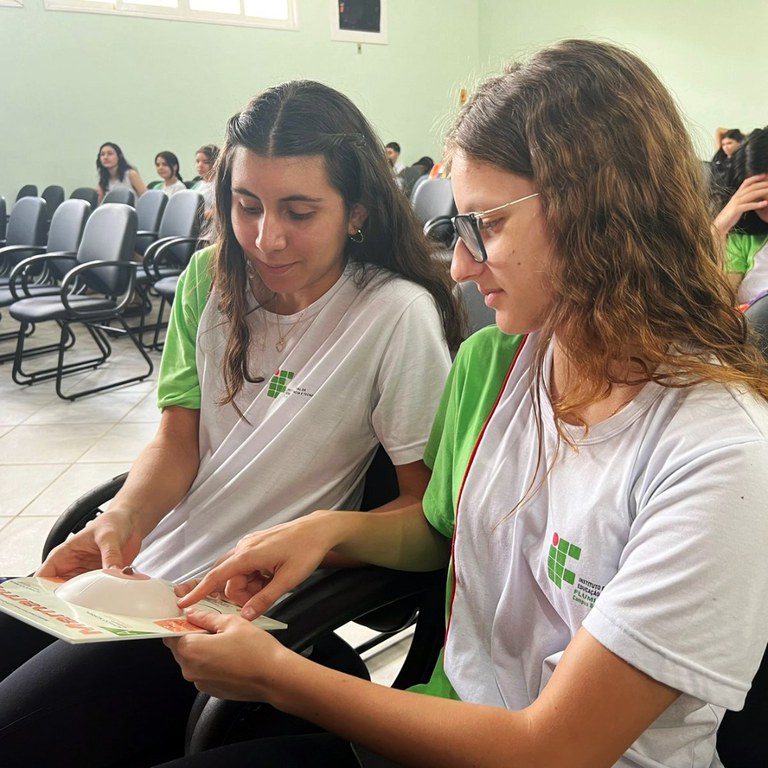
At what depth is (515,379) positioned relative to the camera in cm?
90

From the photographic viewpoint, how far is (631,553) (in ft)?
2.15

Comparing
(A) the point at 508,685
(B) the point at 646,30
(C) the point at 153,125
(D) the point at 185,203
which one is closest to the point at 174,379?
(A) the point at 508,685

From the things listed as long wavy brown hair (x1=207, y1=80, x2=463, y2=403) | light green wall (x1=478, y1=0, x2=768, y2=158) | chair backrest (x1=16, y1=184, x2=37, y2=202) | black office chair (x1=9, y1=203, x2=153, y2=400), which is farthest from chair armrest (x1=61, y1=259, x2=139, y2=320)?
light green wall (x1=478, y1=0, x2=768, y2=158)

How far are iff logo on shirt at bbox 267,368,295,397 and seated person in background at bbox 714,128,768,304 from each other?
1.54 meters

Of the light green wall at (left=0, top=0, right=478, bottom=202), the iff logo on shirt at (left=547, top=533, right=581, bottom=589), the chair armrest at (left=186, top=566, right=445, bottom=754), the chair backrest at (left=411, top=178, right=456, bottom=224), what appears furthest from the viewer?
the light green wall at (left=0, top=0, right=478, bottom=202)

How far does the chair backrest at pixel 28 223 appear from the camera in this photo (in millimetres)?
5445

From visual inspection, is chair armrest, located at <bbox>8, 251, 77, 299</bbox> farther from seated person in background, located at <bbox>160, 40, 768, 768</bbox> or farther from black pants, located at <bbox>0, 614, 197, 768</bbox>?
seated person in background, located at <bbox>160, 40, 768, 768</bbox>

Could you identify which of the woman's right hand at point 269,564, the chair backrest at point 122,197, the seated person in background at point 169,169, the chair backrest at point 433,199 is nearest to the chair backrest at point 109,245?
the chair backrest at point 433,199

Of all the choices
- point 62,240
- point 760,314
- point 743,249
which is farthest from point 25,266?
point 760,314

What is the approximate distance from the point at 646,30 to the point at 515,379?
942cm

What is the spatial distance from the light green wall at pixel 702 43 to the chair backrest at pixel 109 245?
4624 millimetres

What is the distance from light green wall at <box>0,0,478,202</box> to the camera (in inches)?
324

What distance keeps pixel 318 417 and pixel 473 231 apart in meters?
0.51

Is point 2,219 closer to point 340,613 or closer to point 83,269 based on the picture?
point 83,269
